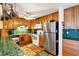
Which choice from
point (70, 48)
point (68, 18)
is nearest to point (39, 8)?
point (68, 18)

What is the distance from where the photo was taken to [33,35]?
179cm

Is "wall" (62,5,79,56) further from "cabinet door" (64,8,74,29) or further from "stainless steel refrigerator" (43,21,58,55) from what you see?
"stainless steel refrigerator" (43,21,58,55)

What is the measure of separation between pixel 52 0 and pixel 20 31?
629 mm

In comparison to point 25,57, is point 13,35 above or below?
above

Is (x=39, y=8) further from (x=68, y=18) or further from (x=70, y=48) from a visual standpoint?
(x=70, y=48)

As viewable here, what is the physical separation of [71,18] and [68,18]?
0.14 feet

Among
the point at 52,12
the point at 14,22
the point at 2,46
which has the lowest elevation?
the point at 2,46

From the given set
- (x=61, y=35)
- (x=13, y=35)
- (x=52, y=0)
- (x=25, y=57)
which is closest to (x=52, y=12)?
(x=52, y=0)

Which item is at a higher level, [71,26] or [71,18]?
[71,18]

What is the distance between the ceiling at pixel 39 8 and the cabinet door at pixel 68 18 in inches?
2.9

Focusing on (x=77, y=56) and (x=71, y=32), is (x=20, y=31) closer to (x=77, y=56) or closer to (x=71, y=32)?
(x=71, y=32)

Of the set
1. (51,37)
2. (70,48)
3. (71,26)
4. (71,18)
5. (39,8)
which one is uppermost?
(39,8)

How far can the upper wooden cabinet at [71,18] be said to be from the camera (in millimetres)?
1708

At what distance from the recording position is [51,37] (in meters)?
1.82
